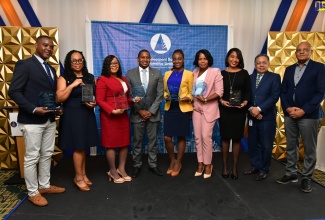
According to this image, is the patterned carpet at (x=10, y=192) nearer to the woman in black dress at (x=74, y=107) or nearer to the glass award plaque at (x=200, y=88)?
the woman in black dress at (x=74, y=107)

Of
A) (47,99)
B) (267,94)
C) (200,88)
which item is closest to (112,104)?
(47,99)

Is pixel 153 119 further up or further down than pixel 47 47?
further down

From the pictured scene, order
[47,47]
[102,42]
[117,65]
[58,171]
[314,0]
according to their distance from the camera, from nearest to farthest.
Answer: [47,47], [117,65], [58,171], [102,42], [314,0]

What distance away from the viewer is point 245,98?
3230mm

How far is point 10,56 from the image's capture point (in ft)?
12.4

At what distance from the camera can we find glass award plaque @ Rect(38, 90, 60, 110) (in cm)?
256

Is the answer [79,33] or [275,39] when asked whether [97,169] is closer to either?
[79,33]

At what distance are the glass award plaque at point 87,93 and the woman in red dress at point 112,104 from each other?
0.19 metres

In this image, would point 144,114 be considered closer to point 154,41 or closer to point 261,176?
point 154,41

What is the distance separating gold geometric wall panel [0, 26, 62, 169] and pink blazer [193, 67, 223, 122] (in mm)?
2290

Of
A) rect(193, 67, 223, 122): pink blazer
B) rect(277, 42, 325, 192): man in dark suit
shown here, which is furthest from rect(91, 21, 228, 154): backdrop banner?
rect(277, 42, 325, 192): man in dark suit

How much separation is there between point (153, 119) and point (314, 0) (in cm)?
365

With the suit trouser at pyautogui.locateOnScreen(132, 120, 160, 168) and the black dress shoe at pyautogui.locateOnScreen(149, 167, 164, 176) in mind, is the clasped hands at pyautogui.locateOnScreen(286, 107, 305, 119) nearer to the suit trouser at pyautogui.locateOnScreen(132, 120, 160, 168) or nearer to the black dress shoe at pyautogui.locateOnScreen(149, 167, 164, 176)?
the suit trouser at pyautogui.locateOnScreen(132, 120, 160, 168)

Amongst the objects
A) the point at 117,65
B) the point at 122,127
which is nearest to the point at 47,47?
the point at 117,65
